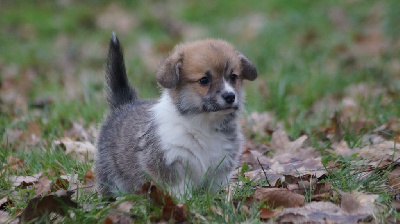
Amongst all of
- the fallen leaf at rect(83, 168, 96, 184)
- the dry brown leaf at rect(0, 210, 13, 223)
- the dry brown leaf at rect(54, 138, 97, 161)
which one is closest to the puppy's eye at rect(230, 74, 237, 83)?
→ the fallen leaf at rect(83, 168, 96, 184)

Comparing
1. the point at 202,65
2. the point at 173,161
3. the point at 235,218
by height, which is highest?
the point at 202,65

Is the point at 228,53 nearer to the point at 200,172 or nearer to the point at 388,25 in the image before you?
the point at 200,172

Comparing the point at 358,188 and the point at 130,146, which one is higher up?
the point at 130,146

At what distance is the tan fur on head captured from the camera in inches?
171

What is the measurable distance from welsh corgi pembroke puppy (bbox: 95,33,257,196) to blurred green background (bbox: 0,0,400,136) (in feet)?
5.57

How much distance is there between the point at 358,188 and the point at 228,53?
1.26m

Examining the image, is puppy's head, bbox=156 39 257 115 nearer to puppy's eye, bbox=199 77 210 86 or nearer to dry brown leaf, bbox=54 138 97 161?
puppy's eye, bbox=199 77 210 86

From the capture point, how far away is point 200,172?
Result: 441 cm

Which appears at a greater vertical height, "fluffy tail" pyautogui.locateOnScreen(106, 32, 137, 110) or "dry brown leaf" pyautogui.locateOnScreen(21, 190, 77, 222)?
"fluffy tail" pyautogui.locateOnScreen(106, 32, 137, 110)

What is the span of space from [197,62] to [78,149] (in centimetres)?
175

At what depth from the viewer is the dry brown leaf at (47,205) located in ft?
12.9

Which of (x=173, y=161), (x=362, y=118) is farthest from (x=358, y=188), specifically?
(x=362, y=118)

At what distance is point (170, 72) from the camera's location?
14.5 ft

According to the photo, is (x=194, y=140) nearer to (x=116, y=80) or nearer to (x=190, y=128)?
(x=190, y=128)
